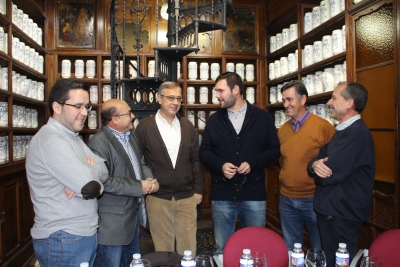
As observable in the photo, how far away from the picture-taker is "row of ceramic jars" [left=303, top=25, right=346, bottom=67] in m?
3.00

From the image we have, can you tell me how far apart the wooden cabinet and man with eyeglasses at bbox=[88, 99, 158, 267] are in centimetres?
138

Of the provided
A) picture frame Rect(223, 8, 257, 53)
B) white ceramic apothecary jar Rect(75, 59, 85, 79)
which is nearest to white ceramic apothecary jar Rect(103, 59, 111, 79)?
white ceramic apothecary jar Rect(75, 59, 85, 79)

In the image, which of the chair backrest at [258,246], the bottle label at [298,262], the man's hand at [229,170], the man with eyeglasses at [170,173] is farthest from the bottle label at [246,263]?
the man with eyeglasses at [170,173]

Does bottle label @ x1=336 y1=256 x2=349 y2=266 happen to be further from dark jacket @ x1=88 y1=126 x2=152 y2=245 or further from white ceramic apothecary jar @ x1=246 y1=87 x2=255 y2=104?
white ceramic apothecary jar @ x1=246 y1=87 x2=255 y2=104

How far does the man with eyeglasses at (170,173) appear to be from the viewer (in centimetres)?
252

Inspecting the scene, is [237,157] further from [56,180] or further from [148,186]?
[56,180]

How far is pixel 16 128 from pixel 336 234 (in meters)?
2.96

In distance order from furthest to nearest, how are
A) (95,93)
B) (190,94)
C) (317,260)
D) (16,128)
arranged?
(190,94) < (95,93) < (16,128) < (317,260)

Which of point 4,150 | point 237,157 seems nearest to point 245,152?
point 237,157

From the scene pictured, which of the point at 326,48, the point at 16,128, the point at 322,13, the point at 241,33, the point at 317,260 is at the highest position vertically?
the point at 241,33

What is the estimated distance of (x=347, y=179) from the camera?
187 centimetres

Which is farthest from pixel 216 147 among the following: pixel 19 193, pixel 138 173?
pixel 19 193

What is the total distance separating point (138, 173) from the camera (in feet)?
7.50

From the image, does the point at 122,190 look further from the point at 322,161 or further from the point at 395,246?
the point at 395,246
